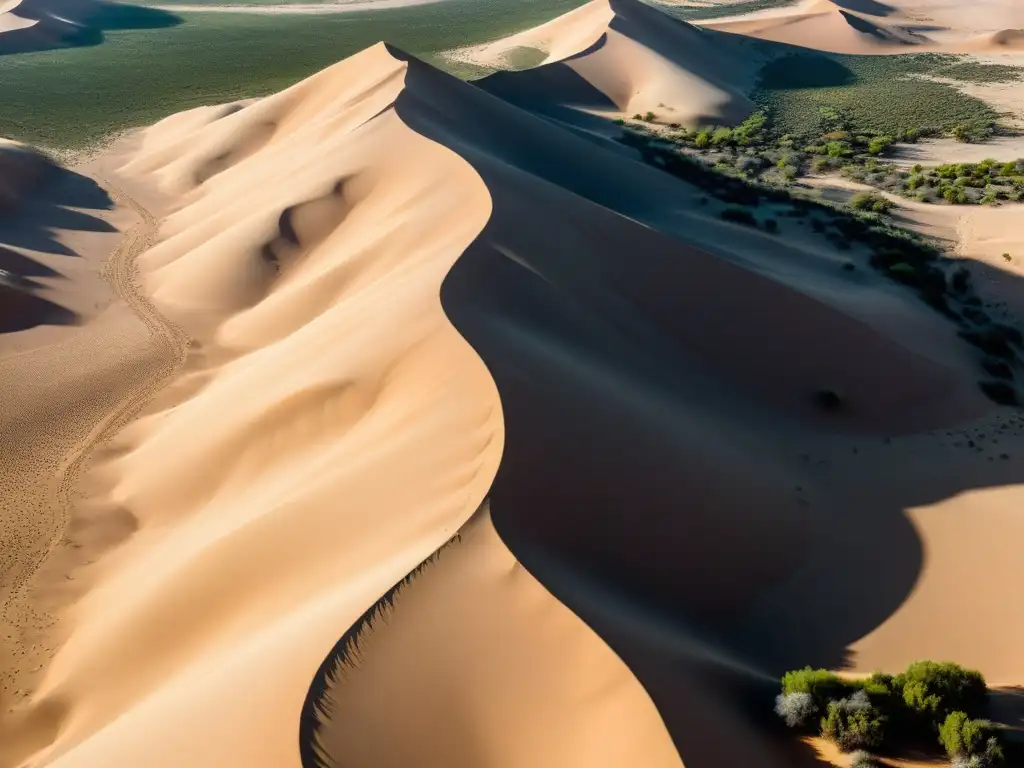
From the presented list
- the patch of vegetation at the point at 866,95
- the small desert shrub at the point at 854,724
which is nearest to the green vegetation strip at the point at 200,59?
the patch of vegetation at the point at 866,95

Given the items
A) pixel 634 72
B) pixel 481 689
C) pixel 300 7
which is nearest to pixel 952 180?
pixel 634 72

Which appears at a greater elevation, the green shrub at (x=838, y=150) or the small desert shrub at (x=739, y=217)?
the green shrub at (x=838, y=150)

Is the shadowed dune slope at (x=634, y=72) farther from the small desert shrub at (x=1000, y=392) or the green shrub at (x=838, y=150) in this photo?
the small desert shrub at (x=1000, y=392)

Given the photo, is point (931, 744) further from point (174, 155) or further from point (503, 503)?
point (174, 155)

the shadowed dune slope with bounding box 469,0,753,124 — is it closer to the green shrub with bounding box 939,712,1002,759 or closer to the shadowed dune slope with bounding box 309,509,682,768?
the shadowed dune slope with bounding box 309,509,682,768

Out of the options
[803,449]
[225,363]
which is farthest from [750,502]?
[225,363]

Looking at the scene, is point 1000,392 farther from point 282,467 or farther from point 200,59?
point 200,59

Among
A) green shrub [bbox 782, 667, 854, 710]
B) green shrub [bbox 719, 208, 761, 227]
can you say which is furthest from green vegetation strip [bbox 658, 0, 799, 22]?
green shrub [bbox 782, 667, 854, 710]
